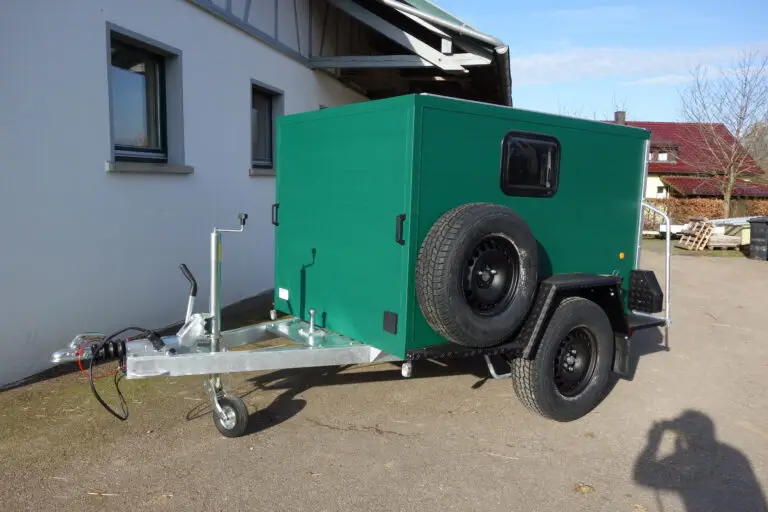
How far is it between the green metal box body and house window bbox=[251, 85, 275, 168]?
4322 millimetres

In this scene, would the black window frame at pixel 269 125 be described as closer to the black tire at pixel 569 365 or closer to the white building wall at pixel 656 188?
the black tire at pixel 569 365

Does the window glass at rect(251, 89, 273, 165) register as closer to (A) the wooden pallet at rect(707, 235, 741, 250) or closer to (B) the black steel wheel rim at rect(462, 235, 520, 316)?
(B) the black steel wheel rim at rect(462, 235, 520, 316)

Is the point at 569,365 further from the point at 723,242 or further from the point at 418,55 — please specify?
the point at 723,242

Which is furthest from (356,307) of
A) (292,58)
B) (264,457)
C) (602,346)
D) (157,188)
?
(292,58)

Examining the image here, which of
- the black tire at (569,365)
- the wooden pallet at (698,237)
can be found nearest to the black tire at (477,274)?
the black tire at (569,365)

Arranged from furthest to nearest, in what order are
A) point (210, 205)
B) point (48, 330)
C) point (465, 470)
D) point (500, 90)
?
point (500, 90), point (210, 205), point (48, 330), point (465, 470)

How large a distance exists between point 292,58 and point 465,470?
297 inches

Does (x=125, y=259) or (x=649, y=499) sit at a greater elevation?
(x=125, y=259)

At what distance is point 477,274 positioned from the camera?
3.90m

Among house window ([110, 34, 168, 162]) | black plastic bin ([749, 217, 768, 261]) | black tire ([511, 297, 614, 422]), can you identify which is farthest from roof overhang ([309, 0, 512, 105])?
Answer: black plastic bin ([749, 217, 768, 261])

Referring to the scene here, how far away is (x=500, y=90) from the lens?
12.1m

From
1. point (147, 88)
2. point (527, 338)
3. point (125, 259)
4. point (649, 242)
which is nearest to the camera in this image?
point (527, 338)

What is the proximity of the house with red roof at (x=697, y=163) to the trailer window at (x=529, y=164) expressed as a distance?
63.3 feet

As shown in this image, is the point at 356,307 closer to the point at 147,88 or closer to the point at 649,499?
the point at 649,499
